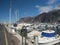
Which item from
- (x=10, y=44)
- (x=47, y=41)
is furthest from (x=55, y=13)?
(x=10, y=44)

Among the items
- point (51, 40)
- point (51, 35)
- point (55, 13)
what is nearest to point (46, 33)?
point (51, 35)

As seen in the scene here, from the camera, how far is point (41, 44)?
4.99m

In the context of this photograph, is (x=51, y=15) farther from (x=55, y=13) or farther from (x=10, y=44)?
(x=10, y=44)

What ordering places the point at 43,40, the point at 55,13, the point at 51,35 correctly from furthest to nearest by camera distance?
the point at 51,35 < the point at 43,40 < the point at 55,13

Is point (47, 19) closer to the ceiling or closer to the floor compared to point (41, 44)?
closer to the ceiling

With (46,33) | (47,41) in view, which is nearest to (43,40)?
(47,41)

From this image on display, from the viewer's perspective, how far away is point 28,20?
545 cm

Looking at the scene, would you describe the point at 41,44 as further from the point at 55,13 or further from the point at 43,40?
the point at 55,13

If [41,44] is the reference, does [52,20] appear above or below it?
above

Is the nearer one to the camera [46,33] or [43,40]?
[43,40]

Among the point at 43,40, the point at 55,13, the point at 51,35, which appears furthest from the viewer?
the point at 51,35

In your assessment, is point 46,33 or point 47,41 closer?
point 47,41

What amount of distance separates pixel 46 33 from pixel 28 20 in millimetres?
718

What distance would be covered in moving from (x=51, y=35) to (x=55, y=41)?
368mm
